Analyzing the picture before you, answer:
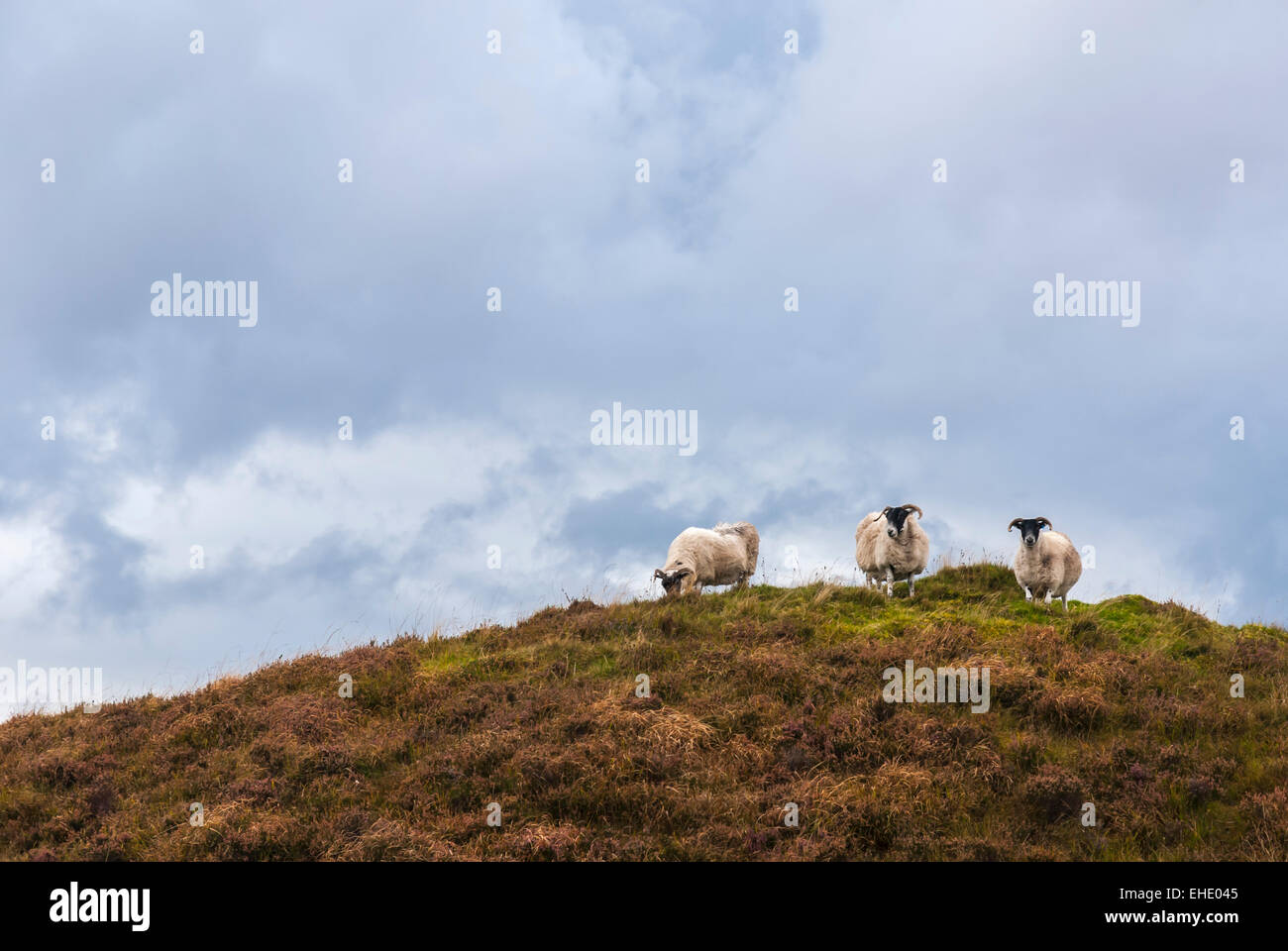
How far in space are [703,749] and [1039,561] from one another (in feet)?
38.1

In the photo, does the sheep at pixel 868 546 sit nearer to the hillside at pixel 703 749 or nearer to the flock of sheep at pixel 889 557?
the flock of sheep at pixel 889 557

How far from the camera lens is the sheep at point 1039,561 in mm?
20781

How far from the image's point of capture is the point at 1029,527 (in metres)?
20.7

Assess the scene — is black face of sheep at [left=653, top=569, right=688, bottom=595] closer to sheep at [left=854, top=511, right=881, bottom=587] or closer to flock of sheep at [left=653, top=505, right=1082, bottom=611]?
flock of sheep at [left=653, top=505, right=1082, bottom=611]

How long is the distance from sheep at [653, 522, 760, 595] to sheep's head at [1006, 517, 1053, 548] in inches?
280

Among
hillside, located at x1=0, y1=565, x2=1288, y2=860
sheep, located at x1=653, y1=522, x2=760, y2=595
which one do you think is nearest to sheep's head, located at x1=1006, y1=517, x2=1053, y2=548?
hillside, located at x1=0, y1=565, x2=1288, y2=860

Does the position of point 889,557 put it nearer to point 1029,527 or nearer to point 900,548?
point 900,548

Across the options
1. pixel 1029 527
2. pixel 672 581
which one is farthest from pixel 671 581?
pixel 1029 527

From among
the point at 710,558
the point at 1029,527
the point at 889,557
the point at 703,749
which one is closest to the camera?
the point at 703,749

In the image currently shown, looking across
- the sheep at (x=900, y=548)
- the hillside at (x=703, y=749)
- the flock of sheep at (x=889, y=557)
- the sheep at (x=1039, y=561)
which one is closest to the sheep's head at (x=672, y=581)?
the flock of sheep at (x=889, y=557)

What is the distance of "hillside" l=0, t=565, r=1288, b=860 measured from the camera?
1170 cm

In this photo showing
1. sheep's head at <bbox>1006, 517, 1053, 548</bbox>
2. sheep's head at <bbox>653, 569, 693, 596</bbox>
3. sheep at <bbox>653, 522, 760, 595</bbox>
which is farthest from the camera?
sheep at <bbox>653, 522, 760, 595</bbox>
